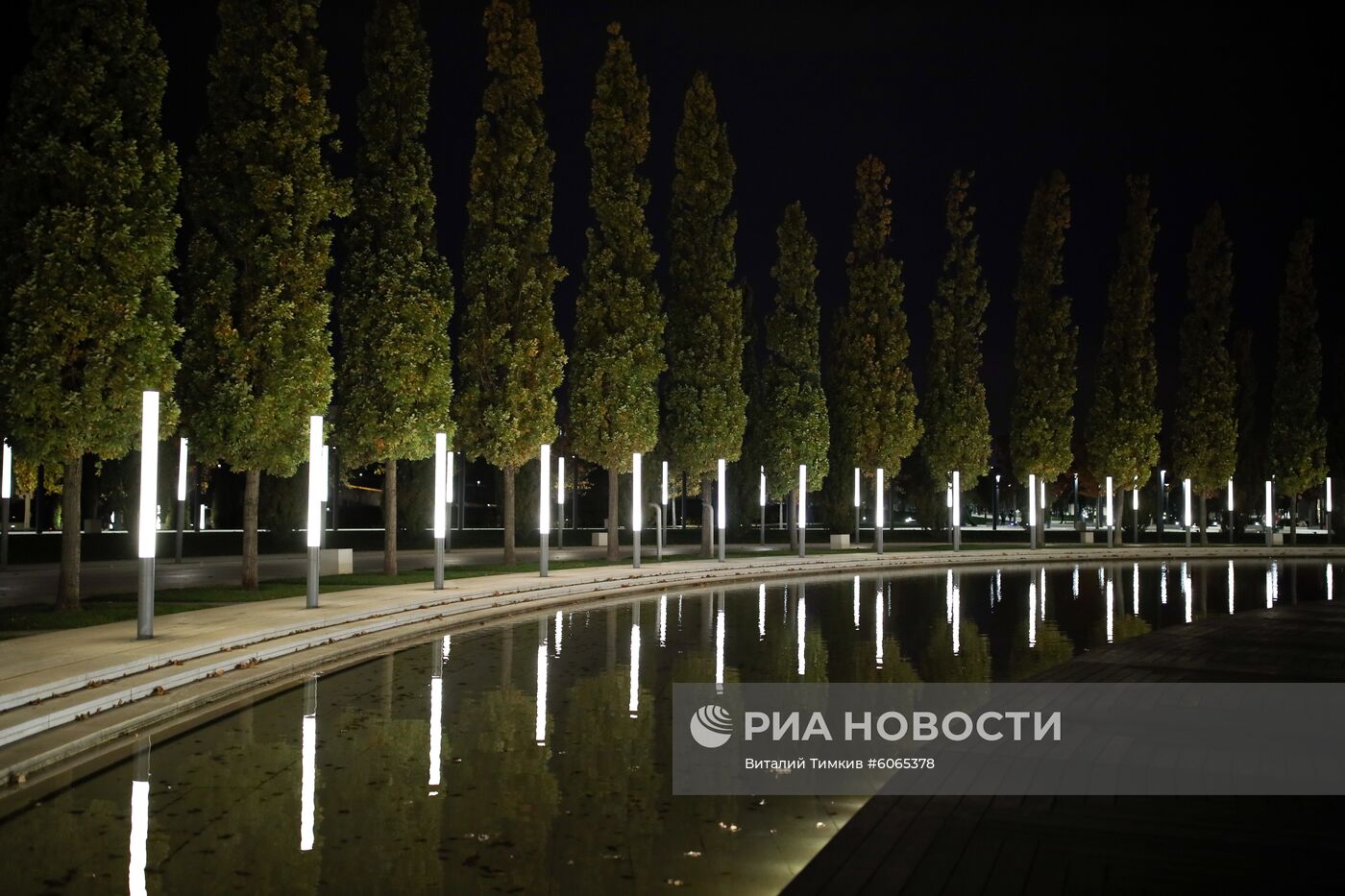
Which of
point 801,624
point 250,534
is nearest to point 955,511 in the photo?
point 801,624

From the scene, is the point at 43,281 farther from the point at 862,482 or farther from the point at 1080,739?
the point at 862,482

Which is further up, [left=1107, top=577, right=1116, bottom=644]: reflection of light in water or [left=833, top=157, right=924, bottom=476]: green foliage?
[left=833, top=157, right=924, bottom=476]: green foliage

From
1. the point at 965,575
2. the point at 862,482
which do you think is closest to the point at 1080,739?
the point at 965,575

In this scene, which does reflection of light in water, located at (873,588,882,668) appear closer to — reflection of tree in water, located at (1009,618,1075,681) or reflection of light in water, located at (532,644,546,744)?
reflection of tree in water, located at (1009,618,1075,681)

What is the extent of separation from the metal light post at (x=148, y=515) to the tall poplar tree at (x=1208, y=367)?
56507 mm

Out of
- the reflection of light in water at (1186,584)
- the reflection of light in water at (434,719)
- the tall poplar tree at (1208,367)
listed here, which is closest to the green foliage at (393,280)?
the reflection of light in water at (434,719)

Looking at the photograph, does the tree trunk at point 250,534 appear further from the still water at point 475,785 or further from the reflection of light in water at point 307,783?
the reflection of light in water at point 307,783

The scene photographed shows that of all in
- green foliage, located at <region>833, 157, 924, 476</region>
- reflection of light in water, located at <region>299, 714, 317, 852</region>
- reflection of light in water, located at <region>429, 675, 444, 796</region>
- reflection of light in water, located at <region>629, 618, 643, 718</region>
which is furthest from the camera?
green foliage, located at <region>833, 157, 924, 476</region>

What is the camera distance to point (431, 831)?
7.37 metres

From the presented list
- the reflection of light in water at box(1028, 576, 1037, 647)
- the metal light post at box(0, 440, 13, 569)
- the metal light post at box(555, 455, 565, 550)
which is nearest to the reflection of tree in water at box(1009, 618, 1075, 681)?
the reflection of light in water at box(1028, 576, 1037, 647)

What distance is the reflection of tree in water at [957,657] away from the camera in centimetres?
1394

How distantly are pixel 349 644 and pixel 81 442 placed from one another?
18.3 feet

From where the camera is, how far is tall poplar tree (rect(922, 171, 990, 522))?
5716cm

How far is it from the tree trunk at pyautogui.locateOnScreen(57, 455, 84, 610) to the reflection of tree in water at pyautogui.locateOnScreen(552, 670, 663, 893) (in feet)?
33.6
